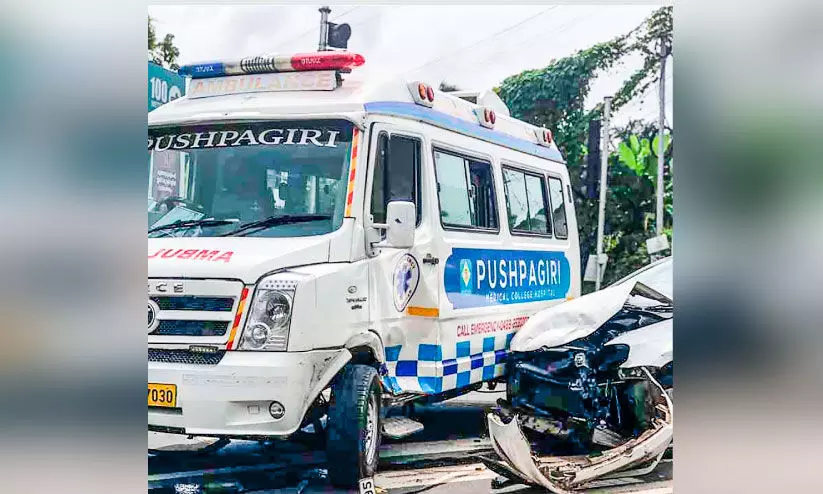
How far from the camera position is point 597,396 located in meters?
5.46

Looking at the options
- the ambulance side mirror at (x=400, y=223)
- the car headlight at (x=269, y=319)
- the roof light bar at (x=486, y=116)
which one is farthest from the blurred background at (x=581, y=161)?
the ambulance side mirror at (x=400, y=223)

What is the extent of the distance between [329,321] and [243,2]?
1.83m

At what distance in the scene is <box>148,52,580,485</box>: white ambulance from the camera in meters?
4.63

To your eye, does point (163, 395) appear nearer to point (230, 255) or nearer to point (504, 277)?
point (230, 255)

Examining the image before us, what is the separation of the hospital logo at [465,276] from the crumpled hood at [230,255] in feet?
3.42

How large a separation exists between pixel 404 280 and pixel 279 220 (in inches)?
32.2

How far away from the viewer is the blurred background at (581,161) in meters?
4.46

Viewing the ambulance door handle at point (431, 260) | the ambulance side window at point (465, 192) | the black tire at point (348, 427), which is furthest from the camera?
the ambulance side window at point (465, 192)

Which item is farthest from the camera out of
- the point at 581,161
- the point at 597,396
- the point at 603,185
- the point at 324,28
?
the point at 581,161

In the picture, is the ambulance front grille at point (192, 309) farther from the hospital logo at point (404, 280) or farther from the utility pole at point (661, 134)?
the utility pole at point (661, 134)

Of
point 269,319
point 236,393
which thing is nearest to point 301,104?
point 269,319

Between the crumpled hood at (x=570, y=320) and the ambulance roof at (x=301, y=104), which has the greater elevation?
the ambulance roof at (x=301, y=104)

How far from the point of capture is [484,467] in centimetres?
531
